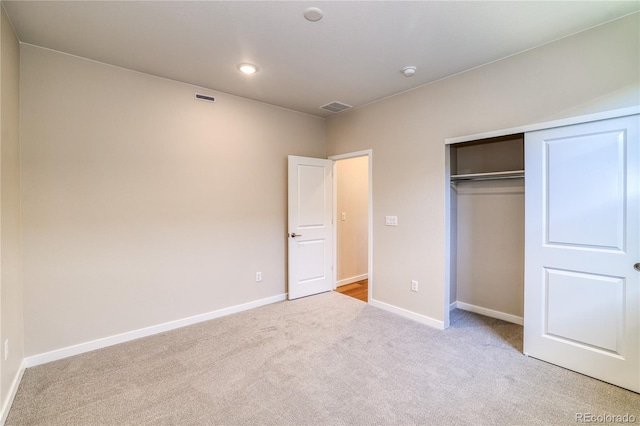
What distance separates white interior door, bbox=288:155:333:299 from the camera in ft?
13.7

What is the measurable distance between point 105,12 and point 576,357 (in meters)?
4.47

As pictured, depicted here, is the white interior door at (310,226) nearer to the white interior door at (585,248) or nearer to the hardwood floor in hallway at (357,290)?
the hardwood floor in hallway at (357,290)

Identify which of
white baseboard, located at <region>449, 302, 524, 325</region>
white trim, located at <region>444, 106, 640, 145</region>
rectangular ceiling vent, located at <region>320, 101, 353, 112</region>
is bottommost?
white baseboard, located at <region>449, 302, 524, 325</region>

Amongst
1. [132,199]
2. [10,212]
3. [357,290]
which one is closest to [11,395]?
[10,212]

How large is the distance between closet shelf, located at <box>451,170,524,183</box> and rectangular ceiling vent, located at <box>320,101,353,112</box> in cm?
174

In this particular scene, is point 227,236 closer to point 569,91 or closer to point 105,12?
point 105,12

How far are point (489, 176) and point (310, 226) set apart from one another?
2.41m

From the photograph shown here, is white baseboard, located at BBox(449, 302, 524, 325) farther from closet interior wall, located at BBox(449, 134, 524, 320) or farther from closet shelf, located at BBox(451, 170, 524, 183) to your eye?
closet shelf, located at BBox(451, 170, 524, 183)

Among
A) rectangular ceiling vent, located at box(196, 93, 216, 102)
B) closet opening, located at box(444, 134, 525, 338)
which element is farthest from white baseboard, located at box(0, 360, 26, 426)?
closet opening, located at box(444, 134, 525, 338)

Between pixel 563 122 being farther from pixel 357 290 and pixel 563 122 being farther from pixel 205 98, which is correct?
pixel 205 98

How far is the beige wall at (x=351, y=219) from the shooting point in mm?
4984

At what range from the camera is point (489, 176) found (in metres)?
3.37

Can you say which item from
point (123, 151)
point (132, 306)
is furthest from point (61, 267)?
point (123, 151)

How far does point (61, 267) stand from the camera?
8.66ft
